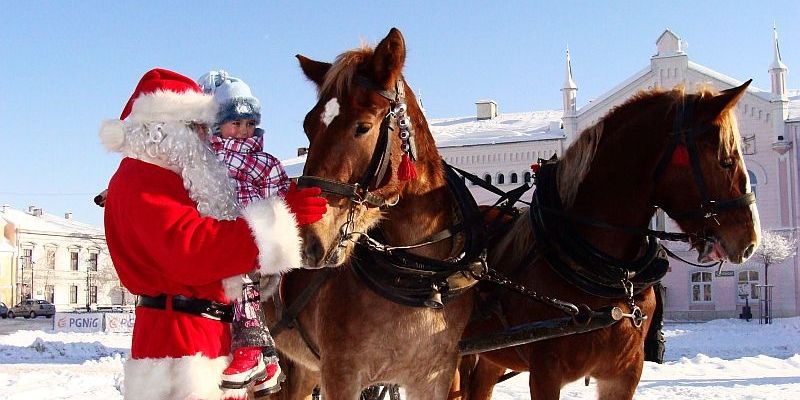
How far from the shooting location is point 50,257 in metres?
51.7

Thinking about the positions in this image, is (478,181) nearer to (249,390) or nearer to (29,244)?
(249,390)

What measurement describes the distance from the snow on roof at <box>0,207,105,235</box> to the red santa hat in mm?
52634

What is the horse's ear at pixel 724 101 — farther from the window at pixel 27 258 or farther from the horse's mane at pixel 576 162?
the window at pixel 27 258

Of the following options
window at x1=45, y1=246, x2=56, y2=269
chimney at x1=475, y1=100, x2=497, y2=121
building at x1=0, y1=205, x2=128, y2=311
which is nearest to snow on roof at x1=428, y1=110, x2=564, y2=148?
chimney at x1=475, y1=100, x2=497, y2=121

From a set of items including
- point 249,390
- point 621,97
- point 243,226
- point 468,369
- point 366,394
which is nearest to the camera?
point 243,226

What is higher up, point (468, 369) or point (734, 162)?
point (734, 162)

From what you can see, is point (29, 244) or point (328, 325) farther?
point (29, 244)

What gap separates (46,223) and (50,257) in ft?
10.7

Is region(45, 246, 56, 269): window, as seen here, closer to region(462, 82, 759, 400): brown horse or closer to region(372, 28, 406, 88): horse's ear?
region(462, 82, 759, 400): brown horse

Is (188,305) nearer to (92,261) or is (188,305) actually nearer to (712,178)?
(712,178)

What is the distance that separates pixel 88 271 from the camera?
53.1m

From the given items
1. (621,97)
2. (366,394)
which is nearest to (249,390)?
(366,394)

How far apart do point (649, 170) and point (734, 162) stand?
1.25ft

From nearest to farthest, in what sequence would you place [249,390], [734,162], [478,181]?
1. [249,390]
2. [734,162]
3. [478,181]
